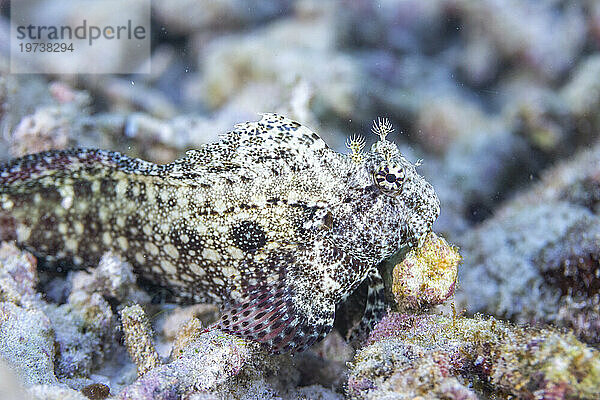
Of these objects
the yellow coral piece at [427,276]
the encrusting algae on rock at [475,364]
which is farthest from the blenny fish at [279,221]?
the encrusting algae on rock at [475,364]

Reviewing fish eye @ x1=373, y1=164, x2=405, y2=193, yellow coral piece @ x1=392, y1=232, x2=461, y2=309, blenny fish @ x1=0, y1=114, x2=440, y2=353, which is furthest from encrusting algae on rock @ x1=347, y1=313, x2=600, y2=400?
fish eye @ x1=373, y1=164, x2=405, y2=193

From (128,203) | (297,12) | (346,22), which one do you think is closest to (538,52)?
(346,22)

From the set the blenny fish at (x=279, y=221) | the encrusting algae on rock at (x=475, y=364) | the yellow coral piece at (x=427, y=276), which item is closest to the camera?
the encrusting algae on rock at (x=475, y=364)

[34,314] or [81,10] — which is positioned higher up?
[81,10]

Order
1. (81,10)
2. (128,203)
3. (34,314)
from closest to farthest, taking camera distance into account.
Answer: (34,314), (128,203), (81,10)

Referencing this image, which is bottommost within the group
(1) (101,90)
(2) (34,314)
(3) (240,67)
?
(2) (34,314)

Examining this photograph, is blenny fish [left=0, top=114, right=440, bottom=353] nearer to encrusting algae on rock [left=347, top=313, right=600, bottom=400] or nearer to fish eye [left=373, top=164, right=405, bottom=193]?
fish eye [left=373, top=164, right=405, bottom=193]

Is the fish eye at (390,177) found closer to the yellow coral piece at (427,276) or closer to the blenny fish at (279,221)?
the blenny fish at (279,221)

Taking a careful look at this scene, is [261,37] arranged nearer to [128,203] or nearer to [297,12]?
[297,12]
